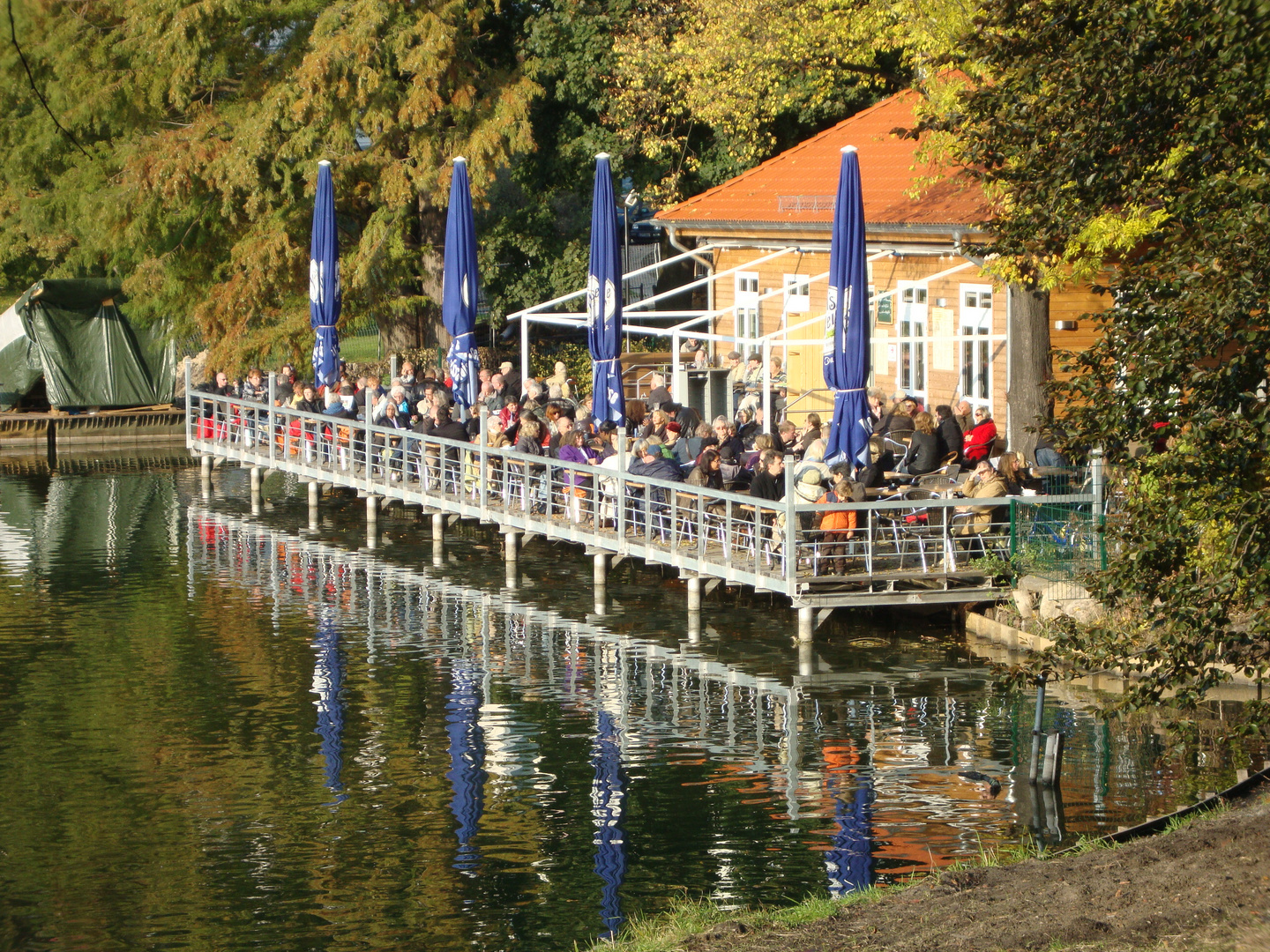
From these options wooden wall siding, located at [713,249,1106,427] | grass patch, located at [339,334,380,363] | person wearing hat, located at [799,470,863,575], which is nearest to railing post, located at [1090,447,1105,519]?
person wearing hat, located at [799,470,863,575]

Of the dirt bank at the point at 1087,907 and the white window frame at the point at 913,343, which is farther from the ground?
the white window frame at the point at 913,343

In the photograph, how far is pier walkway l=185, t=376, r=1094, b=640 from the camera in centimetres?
1722

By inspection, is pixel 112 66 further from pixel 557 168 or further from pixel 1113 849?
pixel 1113 849

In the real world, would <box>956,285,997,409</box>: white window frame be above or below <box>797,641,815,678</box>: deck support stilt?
above

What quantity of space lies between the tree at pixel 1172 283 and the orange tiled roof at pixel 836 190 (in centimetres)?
1275

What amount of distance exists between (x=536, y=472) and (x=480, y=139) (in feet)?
46.0

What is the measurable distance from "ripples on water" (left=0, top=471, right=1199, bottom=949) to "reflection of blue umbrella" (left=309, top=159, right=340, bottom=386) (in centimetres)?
676

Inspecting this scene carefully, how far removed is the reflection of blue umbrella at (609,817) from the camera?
35.4 feet

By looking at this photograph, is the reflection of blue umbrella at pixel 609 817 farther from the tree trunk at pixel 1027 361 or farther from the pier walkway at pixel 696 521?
the tree trunk at pixel 1027 361

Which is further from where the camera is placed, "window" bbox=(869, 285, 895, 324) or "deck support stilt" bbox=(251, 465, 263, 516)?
"deck support stilt" bbox=(251, 465, 263, 516)

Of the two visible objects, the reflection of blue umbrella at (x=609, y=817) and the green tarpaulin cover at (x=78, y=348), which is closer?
the reflection of blue umbrella at (x=609, y=817)

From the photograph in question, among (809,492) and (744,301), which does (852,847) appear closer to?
(809,492)

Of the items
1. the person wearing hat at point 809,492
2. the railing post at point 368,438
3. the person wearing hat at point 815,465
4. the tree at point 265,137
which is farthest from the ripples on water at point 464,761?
the tree at point 265,137

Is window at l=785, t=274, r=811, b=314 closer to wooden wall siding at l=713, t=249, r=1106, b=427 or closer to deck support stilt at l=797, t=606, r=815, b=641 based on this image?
wooden wall siding at l=713, t=249, r=1106, b=427
